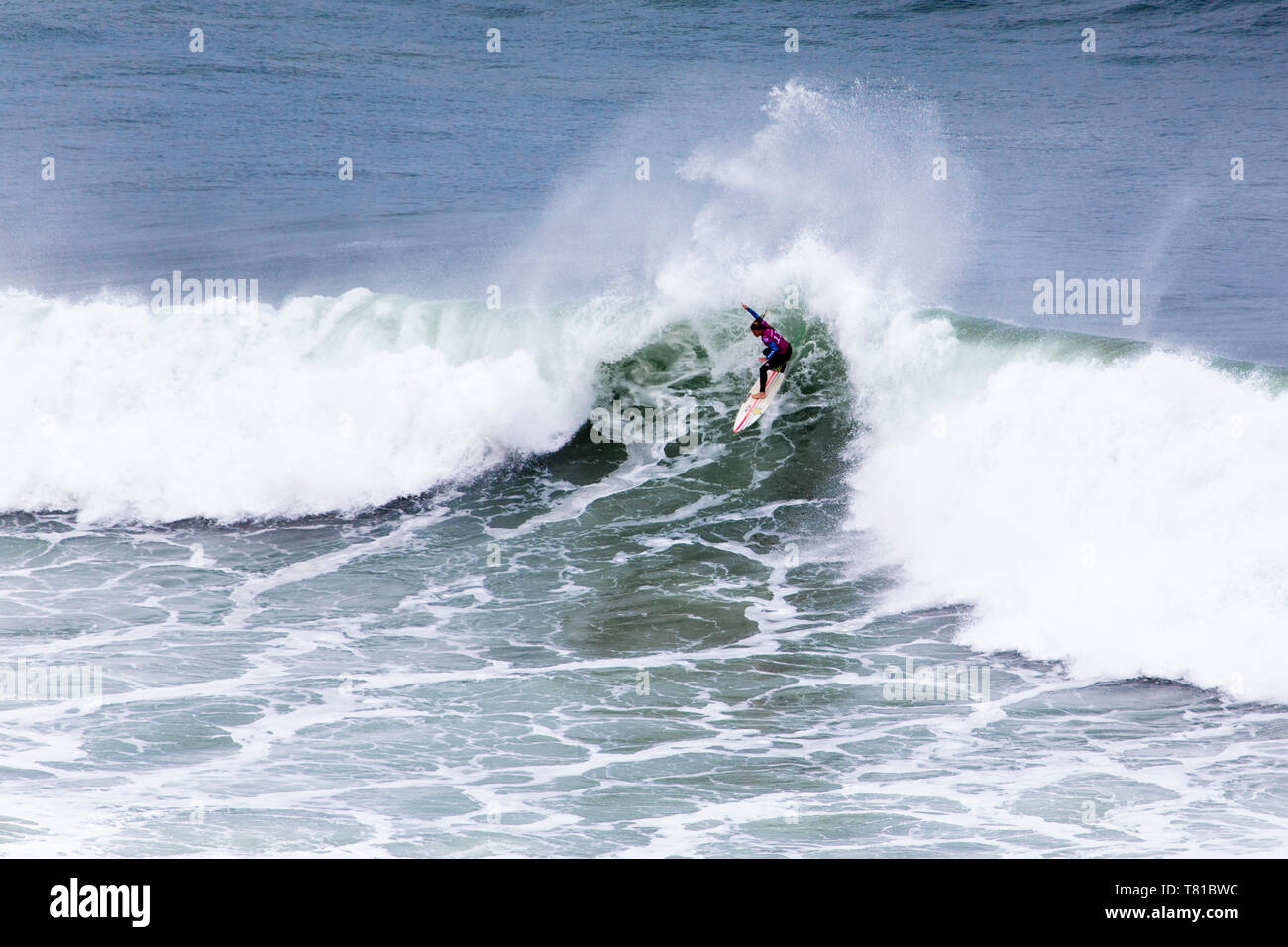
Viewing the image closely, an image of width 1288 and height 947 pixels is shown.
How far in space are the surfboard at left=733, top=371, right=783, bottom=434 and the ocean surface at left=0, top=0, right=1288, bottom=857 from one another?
0.30 metres

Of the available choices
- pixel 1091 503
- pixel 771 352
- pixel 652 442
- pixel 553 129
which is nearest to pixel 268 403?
pixel 652 442

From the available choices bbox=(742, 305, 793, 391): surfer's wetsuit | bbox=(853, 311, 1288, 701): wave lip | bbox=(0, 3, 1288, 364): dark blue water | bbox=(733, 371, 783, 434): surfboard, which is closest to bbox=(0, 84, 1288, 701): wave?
bbox=(853, 311, 1288, 701): wave lip

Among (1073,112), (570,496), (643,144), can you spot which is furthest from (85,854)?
(1073,112)

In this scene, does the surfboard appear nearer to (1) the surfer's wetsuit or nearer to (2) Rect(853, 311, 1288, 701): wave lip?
(1) the surfer's wetsuit

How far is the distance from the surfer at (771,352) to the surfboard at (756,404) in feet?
0.31

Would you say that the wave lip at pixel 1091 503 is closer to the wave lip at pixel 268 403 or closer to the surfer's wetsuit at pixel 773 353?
the surfer's wetsuit at pixel 773 353

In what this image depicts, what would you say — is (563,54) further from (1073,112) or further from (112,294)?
(112,294)

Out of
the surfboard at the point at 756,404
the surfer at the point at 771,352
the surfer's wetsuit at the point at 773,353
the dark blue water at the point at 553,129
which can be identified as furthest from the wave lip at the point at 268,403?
the surfer's wetsuit at the point at 773,353

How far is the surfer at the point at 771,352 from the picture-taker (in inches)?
672

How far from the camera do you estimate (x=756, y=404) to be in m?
19.4

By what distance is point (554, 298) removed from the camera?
21.9 metres

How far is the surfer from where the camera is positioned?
56.0ft

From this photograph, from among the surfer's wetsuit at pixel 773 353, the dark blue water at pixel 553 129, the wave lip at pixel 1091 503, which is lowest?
the wave lip at pixel 1091 503

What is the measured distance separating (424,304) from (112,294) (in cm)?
527
